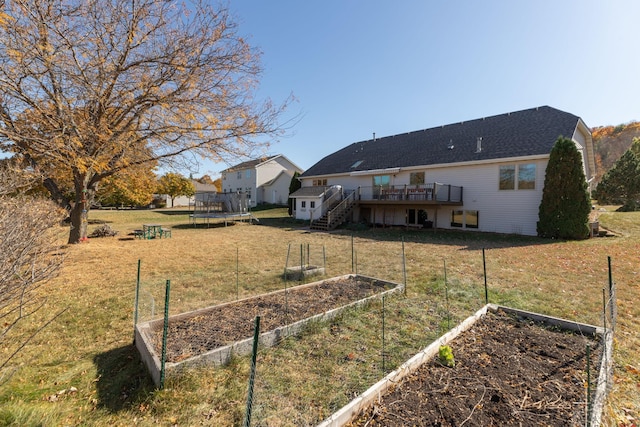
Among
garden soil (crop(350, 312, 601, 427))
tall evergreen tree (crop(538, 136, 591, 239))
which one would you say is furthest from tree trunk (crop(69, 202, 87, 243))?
tall evergreen tree (crop(538, 136, 591, 239))

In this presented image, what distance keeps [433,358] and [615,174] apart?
34.3m

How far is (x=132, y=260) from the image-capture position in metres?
9.32

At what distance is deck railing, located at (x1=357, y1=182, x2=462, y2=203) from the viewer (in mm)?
16047

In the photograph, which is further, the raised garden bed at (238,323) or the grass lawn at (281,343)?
the raised garden bed at (238,323)

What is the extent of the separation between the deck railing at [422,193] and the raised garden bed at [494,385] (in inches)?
495

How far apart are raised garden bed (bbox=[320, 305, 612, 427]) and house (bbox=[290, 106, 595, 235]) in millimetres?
12567

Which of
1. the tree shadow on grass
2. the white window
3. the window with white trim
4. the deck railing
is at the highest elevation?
the white window

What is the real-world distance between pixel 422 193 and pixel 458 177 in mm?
2394

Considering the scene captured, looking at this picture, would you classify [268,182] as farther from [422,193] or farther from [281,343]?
[281,343]

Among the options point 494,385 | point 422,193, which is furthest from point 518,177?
point 494,385

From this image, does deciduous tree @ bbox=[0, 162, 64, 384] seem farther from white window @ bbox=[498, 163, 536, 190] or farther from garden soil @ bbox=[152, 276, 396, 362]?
white window @ bbox=[498, 163, 536, 190]

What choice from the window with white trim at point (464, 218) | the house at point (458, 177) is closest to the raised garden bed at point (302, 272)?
the house at point (458, 177)

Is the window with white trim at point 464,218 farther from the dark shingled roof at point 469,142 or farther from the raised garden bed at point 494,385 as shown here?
the raised garden bed at point 494,385

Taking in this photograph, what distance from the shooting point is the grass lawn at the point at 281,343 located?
8.81 feet
